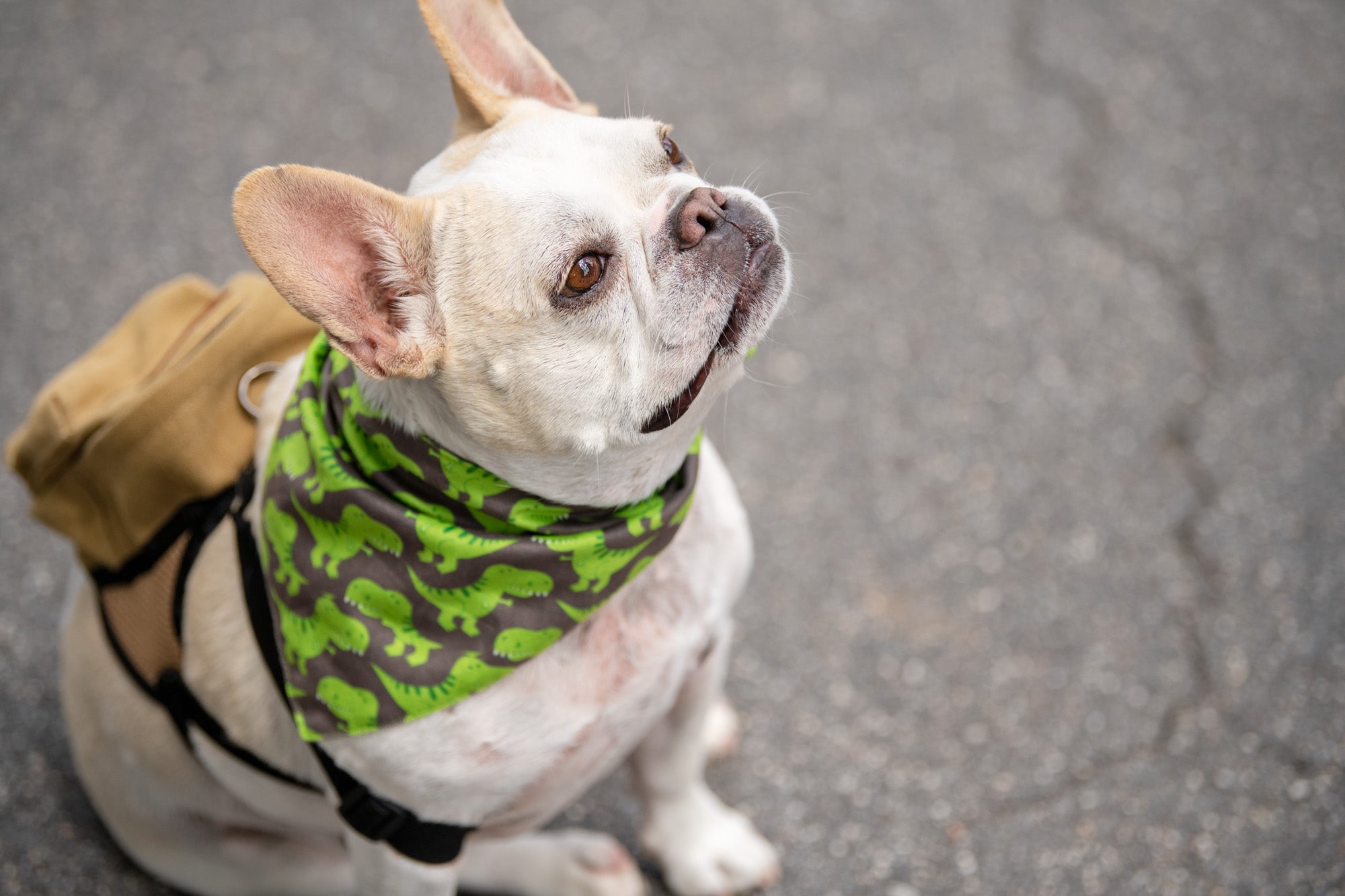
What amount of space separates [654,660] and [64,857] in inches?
63.8

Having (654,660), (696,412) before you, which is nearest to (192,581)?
(654,660)

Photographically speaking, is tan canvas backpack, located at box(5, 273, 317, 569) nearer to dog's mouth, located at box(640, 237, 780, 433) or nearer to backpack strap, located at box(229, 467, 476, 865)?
backpack strap, located at box(229, 467, 476, 865)

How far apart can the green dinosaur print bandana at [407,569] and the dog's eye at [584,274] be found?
0.32 m

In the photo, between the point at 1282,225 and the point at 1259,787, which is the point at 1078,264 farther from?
the point at 1259,787

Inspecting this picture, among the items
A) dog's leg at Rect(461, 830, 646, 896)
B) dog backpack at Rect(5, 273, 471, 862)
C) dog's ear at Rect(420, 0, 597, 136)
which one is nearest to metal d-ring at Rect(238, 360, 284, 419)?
dog backpack at Rect(5, 273, 471, 862)

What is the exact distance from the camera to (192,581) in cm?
193

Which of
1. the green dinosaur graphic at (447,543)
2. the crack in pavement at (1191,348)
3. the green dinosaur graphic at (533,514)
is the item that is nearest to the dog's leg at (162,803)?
the green dinosaur graphic at (447,543)

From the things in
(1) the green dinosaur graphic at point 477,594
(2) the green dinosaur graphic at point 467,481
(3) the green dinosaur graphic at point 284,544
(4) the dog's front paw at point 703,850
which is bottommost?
(4) the dog's front paw at point 703,850

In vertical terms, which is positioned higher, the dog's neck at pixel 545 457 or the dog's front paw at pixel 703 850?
the dog's neck at pixel 545 457

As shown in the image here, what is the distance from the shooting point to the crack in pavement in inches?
101

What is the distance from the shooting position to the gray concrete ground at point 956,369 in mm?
2518

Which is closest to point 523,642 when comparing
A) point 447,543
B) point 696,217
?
point 447,543

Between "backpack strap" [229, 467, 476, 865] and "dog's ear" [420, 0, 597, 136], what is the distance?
84cm

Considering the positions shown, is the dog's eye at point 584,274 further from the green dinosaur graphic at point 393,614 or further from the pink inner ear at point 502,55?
the green dinosaur graphic at point 393,614
